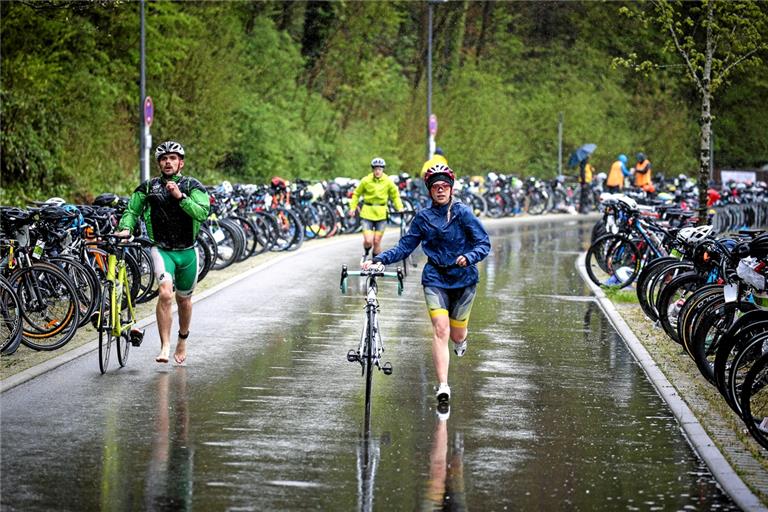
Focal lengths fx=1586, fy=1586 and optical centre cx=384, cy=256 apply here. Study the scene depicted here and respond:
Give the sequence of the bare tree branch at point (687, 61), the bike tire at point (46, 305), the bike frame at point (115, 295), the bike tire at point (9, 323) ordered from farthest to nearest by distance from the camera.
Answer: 1. the bare tree branch at point (687, 61)
2. the bike tire at point (46, 305)
3. the bike tire at point (9, 323)
4. the bike frame at point (115, 295)

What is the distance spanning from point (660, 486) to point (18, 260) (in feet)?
22.6

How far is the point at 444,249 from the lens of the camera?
435 inches

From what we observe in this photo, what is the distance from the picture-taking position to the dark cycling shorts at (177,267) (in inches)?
484

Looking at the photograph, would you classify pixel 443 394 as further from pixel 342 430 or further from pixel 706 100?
pixel 706 100

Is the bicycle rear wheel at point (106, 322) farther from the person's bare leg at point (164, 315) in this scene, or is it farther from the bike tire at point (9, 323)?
the bike tire at point (9, 323)

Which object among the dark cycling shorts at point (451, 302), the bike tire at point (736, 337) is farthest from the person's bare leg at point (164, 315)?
the bike tire at point (736, 337)

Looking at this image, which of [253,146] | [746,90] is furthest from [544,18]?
[253,146]

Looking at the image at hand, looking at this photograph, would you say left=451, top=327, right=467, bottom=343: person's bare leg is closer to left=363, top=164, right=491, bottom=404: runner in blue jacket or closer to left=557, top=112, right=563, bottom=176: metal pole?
left=363, top=164, right=491, bottom=404: runner in blue jacket

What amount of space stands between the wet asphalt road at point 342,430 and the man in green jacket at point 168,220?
607 mm

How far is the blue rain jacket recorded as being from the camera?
11008 mm

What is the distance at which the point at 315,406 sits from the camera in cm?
1057

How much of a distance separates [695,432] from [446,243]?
228 cm

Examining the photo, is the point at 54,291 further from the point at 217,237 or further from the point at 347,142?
the point at 347,142

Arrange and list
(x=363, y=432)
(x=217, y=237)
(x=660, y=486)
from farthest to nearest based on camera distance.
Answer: (x=217, y=237)
(x=363, y=432)
(x=660, y=486)
